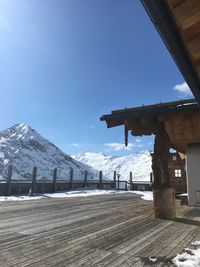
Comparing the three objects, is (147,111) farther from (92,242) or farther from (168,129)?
(92,242)

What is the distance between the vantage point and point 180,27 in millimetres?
2754

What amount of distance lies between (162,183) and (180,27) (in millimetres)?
6146

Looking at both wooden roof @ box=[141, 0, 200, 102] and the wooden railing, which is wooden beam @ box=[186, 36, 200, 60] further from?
the wooden railing

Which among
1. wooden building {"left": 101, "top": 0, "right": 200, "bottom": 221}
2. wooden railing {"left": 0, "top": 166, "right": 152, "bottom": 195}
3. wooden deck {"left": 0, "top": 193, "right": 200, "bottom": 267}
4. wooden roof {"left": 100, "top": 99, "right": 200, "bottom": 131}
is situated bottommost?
wooden deck {"left": 0, "top": 193, "right": 200, "bottom": 267}

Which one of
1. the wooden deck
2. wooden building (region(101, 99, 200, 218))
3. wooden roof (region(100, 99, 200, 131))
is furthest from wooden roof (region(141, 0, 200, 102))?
wooden building (region(101, 99, 200, 218))

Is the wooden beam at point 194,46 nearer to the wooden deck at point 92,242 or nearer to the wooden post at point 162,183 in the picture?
the wooden deck at point 92,242

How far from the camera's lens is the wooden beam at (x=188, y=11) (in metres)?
2.51

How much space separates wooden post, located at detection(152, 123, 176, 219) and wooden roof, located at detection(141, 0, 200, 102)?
507 cm

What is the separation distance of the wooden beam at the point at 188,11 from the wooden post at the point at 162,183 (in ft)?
19.9

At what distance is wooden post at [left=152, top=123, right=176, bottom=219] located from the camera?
26.7 feet

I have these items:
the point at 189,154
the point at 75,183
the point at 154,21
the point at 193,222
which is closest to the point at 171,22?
the point at 154,21

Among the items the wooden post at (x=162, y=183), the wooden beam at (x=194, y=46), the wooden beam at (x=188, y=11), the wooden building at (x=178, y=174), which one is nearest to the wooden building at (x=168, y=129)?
the wooden post at (x=162, y=183)

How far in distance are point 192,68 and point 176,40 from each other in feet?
2.43

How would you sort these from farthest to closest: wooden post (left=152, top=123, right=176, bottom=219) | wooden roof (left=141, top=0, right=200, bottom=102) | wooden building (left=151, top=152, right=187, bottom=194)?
wooden building (left=151, top=152, right=187, bottom=194), wooden post (left=152, top=123, right=176, bottom=219), wooden roof (left=141, top=0, right=200, bottom=102)
